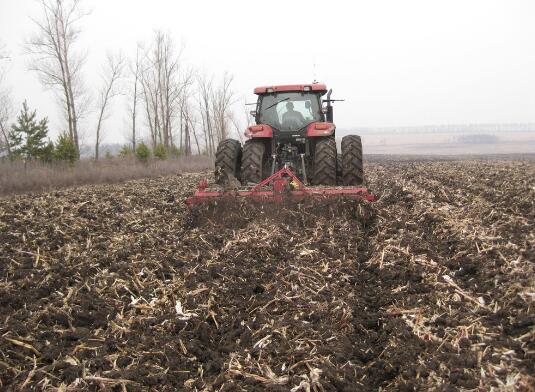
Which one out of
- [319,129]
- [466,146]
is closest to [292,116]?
[319,129]

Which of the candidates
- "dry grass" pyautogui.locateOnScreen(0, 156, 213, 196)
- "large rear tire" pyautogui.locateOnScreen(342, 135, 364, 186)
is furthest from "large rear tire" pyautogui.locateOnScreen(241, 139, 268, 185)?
"dry grass" pyautogui.locateOnScreen(0, 156, 213, 196)

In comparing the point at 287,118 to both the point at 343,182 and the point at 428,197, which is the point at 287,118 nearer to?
the point at 343,182

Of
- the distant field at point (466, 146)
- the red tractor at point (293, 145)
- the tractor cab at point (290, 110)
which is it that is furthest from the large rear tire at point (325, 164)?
the distant field at point (466, 146)

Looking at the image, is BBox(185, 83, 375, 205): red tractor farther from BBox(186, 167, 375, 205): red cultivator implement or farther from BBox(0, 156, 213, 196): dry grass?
BBox(0, 156, 213, 196): dry grass

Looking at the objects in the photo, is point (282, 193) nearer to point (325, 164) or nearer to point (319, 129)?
point (325, 164)

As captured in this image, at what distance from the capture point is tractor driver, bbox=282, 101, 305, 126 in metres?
7.84

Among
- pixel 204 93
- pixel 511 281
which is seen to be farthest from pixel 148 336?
pixel 204 93

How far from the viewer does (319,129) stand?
7.13m

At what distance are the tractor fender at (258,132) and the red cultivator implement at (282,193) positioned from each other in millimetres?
1244

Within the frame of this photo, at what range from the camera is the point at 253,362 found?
273 centimetres

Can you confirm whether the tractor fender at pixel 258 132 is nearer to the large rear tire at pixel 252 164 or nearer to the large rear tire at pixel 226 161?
the large rear tire at pixel 252 164

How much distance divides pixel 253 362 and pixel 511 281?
1.98m

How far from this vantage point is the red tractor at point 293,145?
6953 millimetres

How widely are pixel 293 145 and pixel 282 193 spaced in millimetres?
2024
